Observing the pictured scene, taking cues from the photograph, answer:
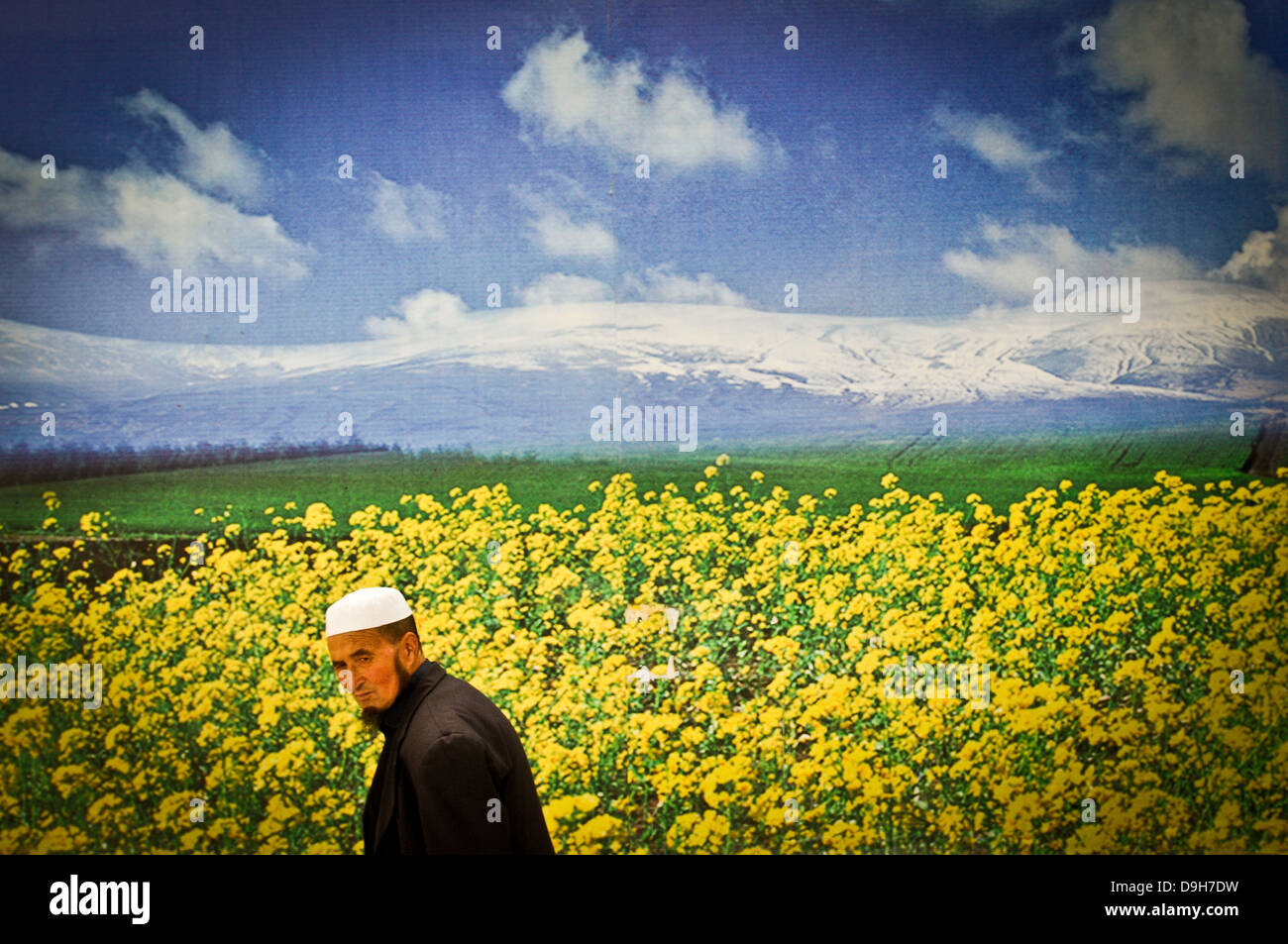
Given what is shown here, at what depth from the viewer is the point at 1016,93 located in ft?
17.0

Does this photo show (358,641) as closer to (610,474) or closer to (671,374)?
(610,474)

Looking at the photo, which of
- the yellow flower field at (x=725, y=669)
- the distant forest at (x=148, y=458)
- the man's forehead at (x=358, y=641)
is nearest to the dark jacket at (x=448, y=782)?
the man's forehead at (x=358, y=641)

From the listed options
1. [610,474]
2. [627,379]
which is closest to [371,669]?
[610,474]

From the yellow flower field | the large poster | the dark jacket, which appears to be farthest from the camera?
the large poster

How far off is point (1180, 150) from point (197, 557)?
180 inches

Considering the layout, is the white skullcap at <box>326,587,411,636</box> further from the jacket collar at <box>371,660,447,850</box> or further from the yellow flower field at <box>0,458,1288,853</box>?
the yellow flower field at <box>0,458,1288,853</box>

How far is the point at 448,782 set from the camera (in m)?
2.94

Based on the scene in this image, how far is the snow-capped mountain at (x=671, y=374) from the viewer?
5207mm

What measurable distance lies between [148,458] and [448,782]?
3.02 meters

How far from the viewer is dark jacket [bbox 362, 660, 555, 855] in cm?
293

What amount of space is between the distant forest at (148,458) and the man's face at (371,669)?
2098 mm

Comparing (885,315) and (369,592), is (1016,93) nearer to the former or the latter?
(885,315)

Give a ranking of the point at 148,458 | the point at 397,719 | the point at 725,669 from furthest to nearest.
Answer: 1. the point at 148,458
2. the point at 725,669
3. the point at 397,719

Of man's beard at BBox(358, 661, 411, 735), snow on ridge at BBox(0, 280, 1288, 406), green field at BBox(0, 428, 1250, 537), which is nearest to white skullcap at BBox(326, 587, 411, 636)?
man's beard at BBox(358, 661, 411, 735)
